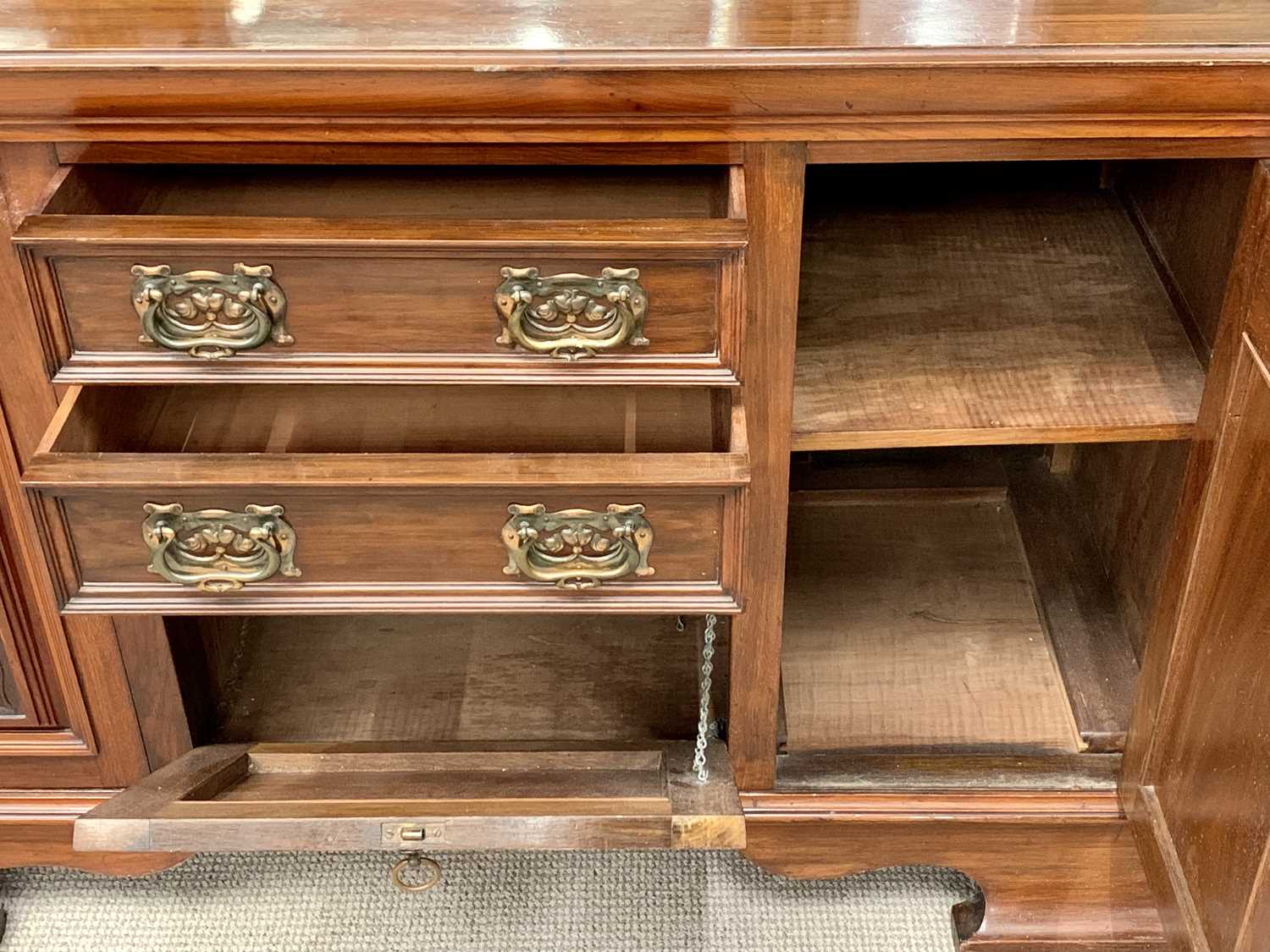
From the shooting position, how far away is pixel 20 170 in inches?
27.0

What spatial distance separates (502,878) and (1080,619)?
1.53 feet

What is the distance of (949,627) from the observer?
3.32ft

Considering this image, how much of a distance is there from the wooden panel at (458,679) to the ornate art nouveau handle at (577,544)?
24cm

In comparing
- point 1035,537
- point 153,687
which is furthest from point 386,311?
point 1035,537

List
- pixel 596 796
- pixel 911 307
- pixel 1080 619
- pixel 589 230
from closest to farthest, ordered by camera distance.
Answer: pixel 589 230 → pixel 596 796 → pixel 911 307 → pixel 1080 619

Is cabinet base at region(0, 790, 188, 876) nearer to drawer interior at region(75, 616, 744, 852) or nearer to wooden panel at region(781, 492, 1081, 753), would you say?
drawer interior at region(75, 616, 744, 852)

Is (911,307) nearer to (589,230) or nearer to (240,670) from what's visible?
(589,230)

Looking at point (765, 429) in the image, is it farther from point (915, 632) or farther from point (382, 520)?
point (915, 632)

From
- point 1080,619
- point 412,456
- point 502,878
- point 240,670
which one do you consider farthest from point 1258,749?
point 240,670

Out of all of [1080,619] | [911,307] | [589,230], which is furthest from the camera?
[1080,619]

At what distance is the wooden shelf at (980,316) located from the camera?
0.78 m

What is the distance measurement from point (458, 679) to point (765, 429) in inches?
14.1

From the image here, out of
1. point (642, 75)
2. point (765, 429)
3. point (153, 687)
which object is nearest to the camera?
point (642, 75)

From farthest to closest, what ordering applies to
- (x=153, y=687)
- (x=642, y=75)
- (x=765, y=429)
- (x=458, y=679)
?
(x=458, y=679) → (x=153, y=687) → (x=765, y=429) → (x=642, y=75)
